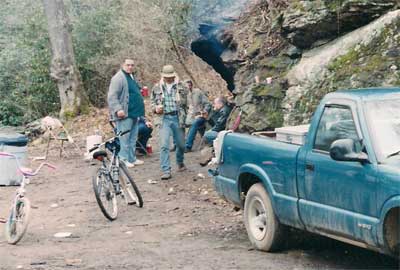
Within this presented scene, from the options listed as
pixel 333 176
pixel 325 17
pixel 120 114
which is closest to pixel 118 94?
pixel 120 114

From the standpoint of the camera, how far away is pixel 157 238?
1030 cm

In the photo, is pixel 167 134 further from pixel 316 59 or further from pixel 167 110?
pixel 316 59

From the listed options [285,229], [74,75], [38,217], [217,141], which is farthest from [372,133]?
[74,75]

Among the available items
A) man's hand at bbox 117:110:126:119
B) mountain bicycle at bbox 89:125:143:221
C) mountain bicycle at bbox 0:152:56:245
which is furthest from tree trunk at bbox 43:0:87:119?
mountain bicycle at bbox 0:152:56:245

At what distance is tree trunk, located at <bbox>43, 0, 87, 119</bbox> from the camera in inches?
965

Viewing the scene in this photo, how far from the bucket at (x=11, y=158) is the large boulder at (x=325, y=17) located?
5035mm

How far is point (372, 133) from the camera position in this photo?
742 centimetres

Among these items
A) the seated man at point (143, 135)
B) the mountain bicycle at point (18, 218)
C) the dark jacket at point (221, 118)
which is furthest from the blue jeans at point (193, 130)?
the mountain bicycle at point (18, 218)

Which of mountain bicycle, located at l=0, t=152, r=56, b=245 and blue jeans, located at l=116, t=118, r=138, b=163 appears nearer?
mountain bicycle, located at l=0, t=152, r=56, b=245

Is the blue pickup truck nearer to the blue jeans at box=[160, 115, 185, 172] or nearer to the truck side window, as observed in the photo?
the truck side window

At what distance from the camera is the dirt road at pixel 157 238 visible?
8.69 meters

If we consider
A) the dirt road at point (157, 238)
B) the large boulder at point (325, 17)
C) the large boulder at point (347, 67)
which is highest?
the large boulder at point (325, 17)

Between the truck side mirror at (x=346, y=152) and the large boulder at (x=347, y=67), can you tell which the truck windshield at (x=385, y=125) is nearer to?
the truck side mirror at (x=346, y=152)

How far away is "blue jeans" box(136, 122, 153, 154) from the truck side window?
30.9 feet
